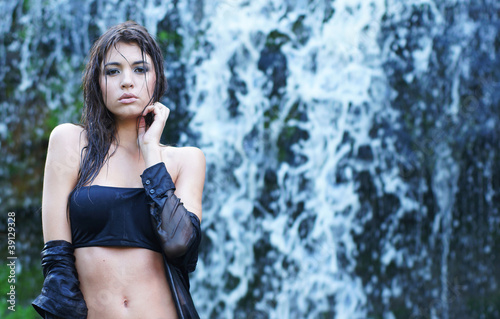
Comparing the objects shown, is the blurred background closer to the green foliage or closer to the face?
the green foliage

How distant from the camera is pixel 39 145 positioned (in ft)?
19.5

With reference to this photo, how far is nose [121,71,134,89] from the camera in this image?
190cm

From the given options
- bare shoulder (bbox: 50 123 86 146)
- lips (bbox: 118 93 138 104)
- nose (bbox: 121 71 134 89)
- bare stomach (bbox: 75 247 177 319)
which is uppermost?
nose (bbox: 121 71 134 89)

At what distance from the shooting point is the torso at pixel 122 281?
1.79m

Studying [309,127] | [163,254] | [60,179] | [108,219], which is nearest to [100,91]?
[60,179]

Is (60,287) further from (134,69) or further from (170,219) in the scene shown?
(134,69)

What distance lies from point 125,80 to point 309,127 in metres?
4.19

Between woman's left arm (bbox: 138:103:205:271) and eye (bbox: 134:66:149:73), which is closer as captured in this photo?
woman's left arm (bbox: 138:103:205:271)

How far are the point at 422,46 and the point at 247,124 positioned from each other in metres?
2.06

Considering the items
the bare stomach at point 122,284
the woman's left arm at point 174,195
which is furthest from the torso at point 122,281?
the woman's left arm at point 174,195

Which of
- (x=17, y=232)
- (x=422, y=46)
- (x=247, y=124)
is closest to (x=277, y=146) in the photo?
(x=247, y=124)

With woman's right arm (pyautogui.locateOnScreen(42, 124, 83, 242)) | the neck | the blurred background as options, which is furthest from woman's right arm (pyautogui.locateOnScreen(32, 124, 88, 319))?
the blurred background

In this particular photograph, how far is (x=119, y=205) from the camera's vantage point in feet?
5.96

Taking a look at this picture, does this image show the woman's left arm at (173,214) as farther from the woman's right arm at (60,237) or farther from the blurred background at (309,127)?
the blurred background at (309,127)
